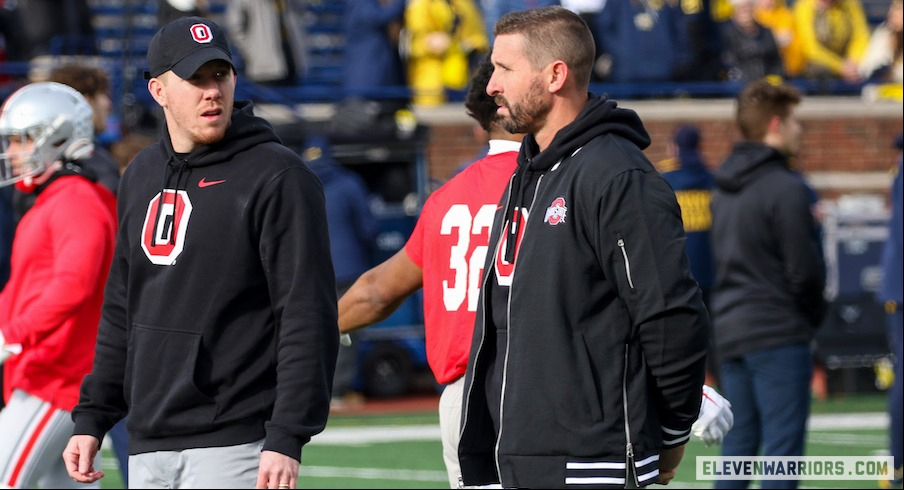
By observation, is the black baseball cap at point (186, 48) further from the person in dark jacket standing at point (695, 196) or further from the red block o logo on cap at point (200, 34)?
the person in dark jacket standing at point (695, 196)

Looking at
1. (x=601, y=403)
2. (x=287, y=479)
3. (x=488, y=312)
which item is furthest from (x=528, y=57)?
(x=287, y=479)

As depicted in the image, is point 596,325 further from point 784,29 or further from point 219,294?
point 784,29

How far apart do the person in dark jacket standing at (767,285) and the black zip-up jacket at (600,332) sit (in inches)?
133

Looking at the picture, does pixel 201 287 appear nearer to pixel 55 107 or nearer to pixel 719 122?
pixel 55 107

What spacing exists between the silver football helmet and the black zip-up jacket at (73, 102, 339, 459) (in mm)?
1828

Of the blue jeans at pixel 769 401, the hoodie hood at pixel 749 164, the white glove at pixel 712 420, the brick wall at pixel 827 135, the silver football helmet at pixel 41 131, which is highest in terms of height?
the silver football helmet at pixel 41 131

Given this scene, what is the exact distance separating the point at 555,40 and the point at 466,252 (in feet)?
4.13

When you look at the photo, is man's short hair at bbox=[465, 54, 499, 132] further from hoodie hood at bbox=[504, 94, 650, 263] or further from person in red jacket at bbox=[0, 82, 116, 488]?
person in red jacket at bbox=[0, 82, 116, 488]

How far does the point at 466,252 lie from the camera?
5.43 metres

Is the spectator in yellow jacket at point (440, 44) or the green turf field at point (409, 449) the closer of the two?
the green turf field at point (409, 449)

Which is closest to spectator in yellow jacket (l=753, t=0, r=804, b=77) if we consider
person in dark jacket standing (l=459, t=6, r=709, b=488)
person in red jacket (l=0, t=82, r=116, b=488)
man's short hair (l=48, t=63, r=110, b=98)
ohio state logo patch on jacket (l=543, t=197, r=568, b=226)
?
man's short hair (l=48, t=63, r=110, b=98)

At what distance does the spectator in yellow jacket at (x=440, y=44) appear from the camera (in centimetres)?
1617

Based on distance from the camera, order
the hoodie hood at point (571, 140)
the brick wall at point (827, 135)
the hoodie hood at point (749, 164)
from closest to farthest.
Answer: the hoodie hood at point (571, 140), the hoodie hood at point (749, 164), the brick wall at point (827, 135)

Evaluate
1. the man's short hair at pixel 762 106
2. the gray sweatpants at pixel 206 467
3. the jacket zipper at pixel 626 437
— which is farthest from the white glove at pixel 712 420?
the man's short hair at pixel 762 106
